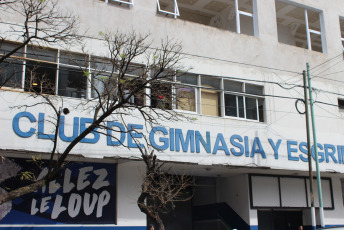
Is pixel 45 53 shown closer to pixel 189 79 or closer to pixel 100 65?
pixel 100 65

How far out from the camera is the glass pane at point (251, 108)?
747 inches

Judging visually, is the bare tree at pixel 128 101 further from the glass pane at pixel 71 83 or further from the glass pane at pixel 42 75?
the glass pane at pixel 71 83

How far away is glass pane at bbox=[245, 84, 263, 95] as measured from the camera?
19.1 metres

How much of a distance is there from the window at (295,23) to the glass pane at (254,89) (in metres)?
4.97

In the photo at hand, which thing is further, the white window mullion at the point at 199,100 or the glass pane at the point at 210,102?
the glass pane at the point at 210,102

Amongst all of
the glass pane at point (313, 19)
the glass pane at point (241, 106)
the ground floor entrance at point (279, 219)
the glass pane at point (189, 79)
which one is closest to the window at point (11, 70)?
the glass pane at point (189, 79)

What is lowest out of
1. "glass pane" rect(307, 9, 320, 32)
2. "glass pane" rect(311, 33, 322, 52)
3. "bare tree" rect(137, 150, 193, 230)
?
"bare tree" rect(137, 150, 193, 230)

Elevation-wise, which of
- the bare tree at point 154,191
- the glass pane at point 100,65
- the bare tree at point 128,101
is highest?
the glass pane at point 100,65

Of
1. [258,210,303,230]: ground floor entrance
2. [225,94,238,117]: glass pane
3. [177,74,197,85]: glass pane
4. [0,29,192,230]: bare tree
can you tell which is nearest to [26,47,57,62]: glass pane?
[0,29,192,230]: bare tree

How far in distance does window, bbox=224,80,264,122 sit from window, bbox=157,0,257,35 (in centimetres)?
426

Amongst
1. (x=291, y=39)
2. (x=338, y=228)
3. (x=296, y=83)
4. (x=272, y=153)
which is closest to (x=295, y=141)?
(x=272, y=153)

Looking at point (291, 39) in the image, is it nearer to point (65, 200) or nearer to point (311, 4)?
point (311, 4)

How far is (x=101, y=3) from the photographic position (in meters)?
16.3

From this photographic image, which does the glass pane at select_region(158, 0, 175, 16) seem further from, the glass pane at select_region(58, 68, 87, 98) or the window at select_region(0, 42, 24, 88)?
the window at select_region(0, 42, 24, 88)
